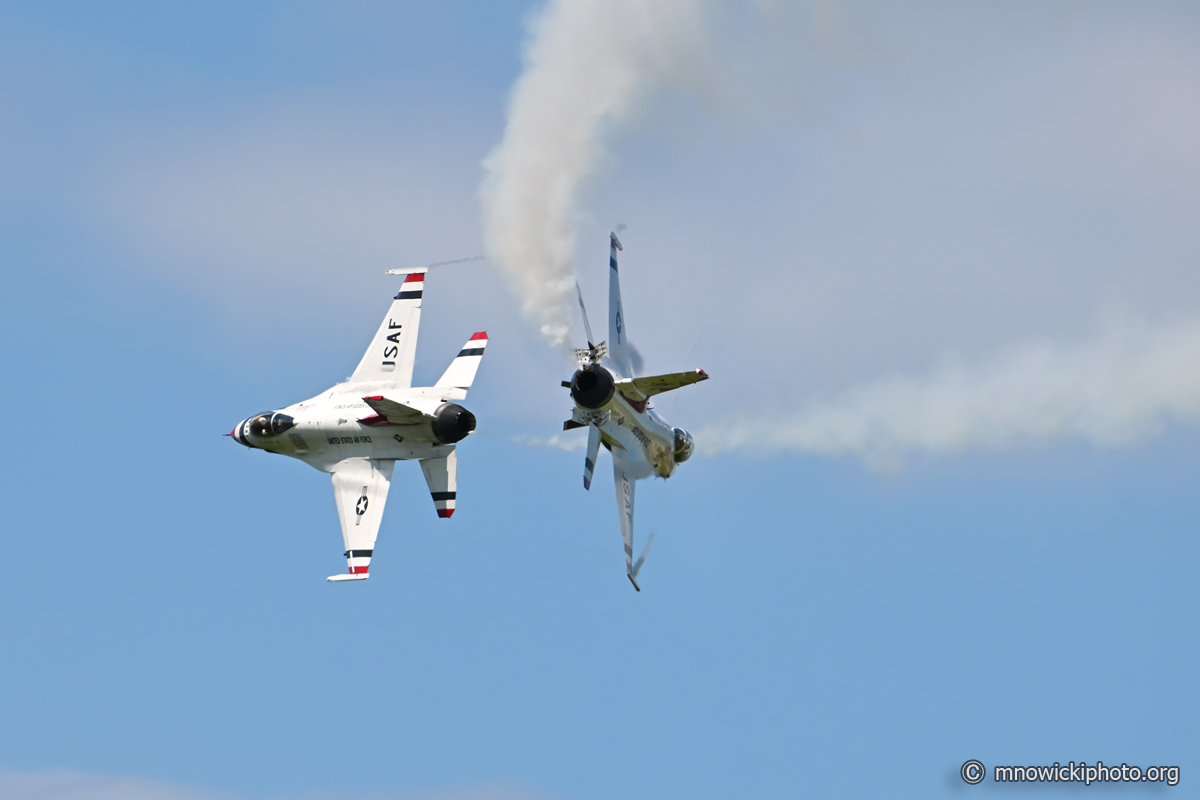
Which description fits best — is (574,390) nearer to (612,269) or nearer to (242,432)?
(612,269)

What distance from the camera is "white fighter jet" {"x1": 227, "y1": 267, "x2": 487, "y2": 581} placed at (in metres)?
A: 49.4

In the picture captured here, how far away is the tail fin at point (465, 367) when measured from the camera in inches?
1987

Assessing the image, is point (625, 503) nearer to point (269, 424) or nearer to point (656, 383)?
point (656, 383)

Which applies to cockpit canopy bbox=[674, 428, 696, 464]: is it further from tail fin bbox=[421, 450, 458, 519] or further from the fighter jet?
tail fin bbox=[421, 450, 458, 519]

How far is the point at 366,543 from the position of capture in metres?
50.1

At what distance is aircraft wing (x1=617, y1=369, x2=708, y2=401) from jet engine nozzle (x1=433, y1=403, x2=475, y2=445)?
3861mm

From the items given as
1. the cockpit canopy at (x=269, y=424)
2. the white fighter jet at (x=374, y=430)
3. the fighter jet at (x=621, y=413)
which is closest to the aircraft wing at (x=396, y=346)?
the white fighter jet at (x=374, y=430)

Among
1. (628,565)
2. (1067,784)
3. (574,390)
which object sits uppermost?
(574,390)

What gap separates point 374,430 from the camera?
50.0 meters

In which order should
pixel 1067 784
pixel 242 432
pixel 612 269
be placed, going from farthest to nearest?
pixel 242 432, pixel 612 269, pixel 1067 784

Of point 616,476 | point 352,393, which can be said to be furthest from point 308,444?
point 616,476

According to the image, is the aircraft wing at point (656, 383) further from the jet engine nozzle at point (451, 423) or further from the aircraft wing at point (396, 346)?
the aircraft wing at point (396, 346)

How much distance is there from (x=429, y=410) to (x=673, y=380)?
6041mm

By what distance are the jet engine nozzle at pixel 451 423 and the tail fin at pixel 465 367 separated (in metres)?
0.88
